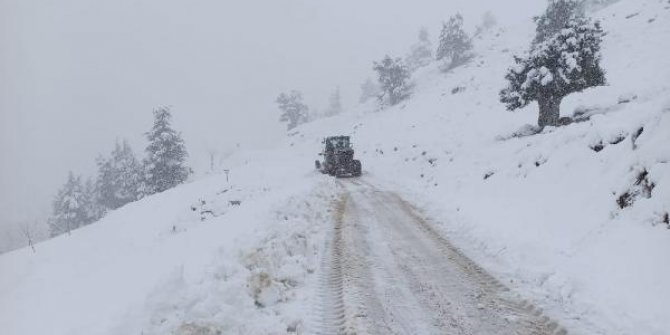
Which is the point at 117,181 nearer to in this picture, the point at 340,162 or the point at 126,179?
the point at 126,179

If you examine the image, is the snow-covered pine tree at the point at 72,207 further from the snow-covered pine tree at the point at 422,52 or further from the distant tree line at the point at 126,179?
the snow-covered pine tree at the point at 422,52

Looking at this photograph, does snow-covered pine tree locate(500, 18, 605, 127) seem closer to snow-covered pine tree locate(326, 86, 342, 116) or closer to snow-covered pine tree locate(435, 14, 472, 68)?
snow-covered pine tree locate(435, 14, 472, 68)

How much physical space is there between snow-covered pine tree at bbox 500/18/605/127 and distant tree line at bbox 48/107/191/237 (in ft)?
106

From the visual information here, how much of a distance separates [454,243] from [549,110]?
15695 millimetres

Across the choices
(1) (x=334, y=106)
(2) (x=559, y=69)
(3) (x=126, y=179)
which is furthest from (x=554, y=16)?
(1) (x=334, y=106)

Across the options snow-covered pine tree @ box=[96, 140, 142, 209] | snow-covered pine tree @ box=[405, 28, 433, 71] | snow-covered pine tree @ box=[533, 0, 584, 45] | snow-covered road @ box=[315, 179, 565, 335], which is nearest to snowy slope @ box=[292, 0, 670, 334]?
snow-covered road @ box=[315, 179, 565, 335]

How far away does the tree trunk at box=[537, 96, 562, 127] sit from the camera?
2395cm

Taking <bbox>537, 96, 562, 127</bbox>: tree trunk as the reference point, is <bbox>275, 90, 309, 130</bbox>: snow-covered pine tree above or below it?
above

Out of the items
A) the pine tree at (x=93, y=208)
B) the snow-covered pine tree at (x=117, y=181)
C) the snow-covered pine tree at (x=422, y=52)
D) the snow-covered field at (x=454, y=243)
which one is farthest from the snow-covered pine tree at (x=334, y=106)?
the snow-covered field at (x=454, y=243)

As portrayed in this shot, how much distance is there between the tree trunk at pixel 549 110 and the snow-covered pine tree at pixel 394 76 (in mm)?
44578

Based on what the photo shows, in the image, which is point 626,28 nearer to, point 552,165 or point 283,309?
point 552,165

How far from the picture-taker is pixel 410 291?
8.03 metres

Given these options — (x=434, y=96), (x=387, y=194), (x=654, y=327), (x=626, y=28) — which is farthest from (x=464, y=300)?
(x=434, y=96)

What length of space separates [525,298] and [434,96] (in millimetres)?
52711
